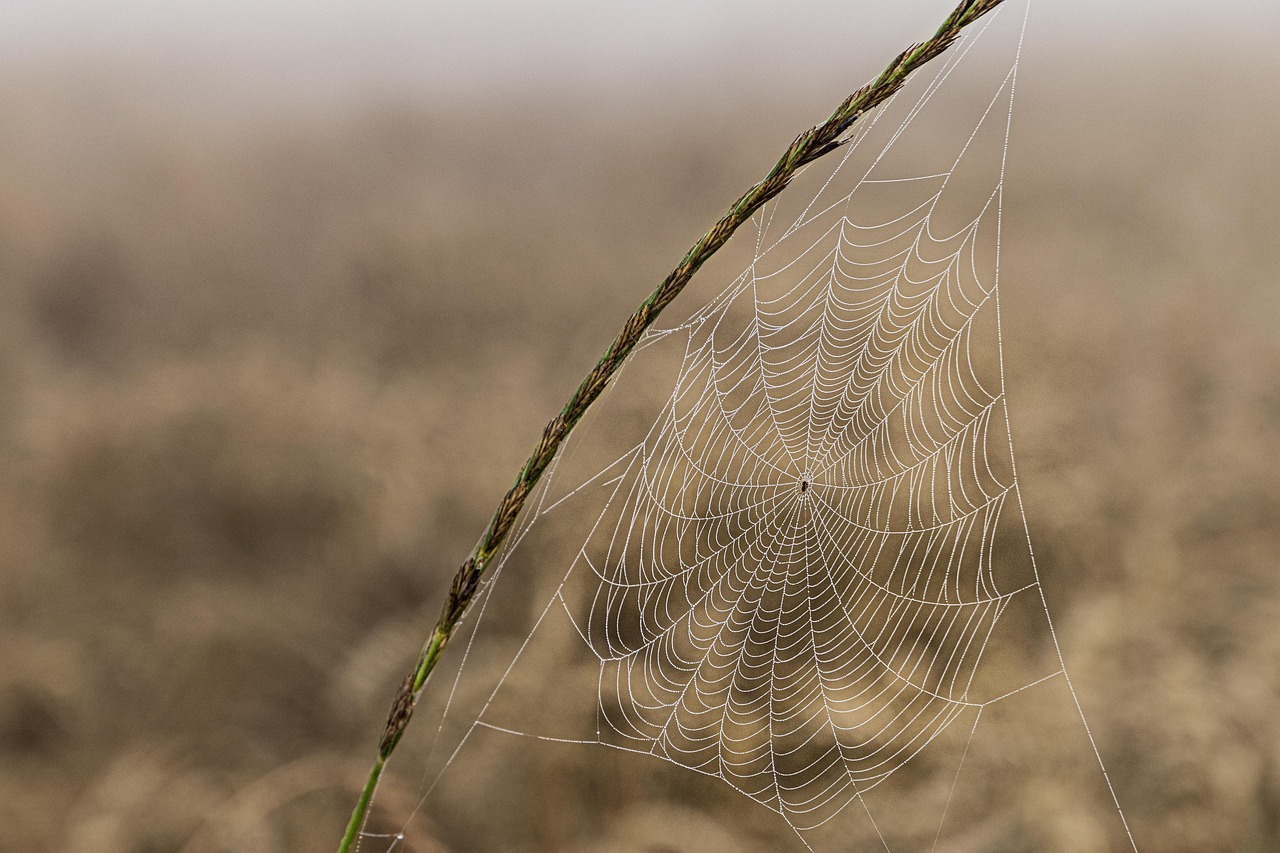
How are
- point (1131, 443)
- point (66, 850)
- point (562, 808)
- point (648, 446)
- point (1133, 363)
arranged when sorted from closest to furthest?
1. point (66, 850)
2. point (562, 808)
3. point (648, 446)
4. point (1131, 443)
5. point (1133, 363)

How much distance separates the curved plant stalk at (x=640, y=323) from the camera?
19 centimetres

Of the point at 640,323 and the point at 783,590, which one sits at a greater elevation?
the point at 783,590

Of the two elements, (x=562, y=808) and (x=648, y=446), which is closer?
(x=562, y=808)

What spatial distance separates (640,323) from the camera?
0.20 metres

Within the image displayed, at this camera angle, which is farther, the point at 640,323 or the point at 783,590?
the point at 783,590

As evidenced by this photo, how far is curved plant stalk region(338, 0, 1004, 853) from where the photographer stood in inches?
7.3

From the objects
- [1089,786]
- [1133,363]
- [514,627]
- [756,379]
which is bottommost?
[1089,786]

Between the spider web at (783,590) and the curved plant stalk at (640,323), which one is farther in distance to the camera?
the spider web at (783,590)

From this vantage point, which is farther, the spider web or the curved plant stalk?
the spider web

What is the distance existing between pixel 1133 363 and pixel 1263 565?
0.37m

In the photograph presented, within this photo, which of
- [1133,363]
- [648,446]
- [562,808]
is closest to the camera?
[562,808]

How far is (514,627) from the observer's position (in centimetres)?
99

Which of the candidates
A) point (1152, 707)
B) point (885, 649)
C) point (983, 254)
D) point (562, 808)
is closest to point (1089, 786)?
point (1152, 707)

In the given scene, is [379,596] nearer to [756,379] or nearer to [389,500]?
[389,500]
